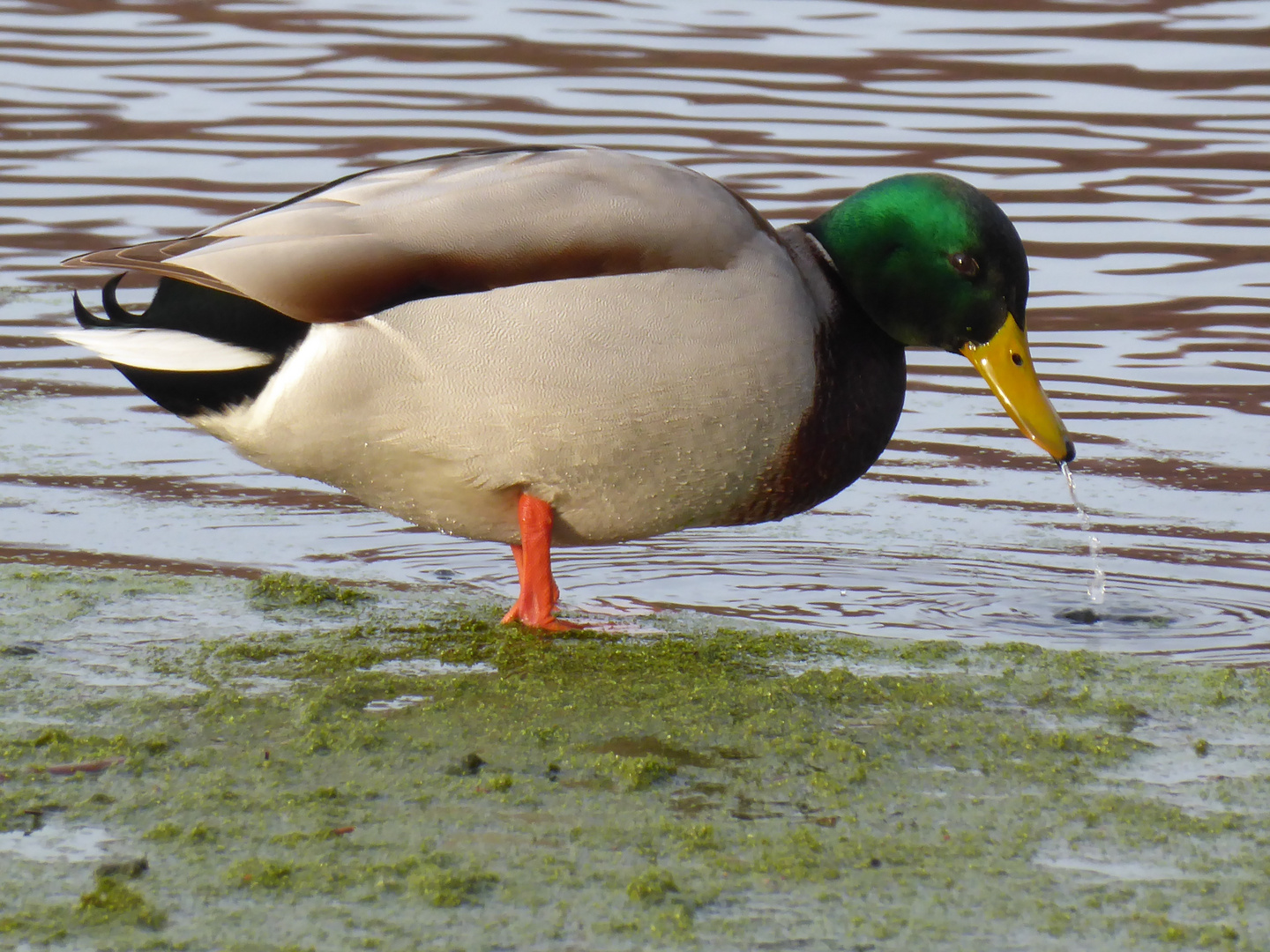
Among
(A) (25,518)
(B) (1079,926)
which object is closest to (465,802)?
(B) (1079,926)

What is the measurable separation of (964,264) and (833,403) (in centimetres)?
43

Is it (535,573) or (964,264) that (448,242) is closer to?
(535,573)

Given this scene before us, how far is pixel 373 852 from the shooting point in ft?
9.42

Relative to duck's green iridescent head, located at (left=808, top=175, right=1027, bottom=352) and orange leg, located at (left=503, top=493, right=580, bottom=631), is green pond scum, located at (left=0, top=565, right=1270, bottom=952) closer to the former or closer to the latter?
orange leg, located at (left=503, top=493, right=580, bottom=631)

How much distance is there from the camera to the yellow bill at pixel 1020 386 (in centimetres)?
438

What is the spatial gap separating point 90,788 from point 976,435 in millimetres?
3655

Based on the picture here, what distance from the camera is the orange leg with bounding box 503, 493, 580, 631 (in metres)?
4.18

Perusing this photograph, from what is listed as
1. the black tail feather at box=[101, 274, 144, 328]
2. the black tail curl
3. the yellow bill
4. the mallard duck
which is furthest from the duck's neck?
the black tail feather at box=[101, 274, 144, 328]

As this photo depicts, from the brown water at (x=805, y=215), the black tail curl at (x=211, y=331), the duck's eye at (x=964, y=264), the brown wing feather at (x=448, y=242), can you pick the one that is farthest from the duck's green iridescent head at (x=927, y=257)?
the black tail curl at (x=211, y=331)

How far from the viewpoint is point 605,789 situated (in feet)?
10.3

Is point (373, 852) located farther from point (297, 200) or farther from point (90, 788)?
point (297, 200)

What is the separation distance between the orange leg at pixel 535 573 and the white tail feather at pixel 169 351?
2.09 feet

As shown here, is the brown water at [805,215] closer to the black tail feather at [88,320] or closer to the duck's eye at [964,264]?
the duck's eye at [964,264]

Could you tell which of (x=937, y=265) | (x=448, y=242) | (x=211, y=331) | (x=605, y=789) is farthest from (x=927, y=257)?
(x=605, y=789)
